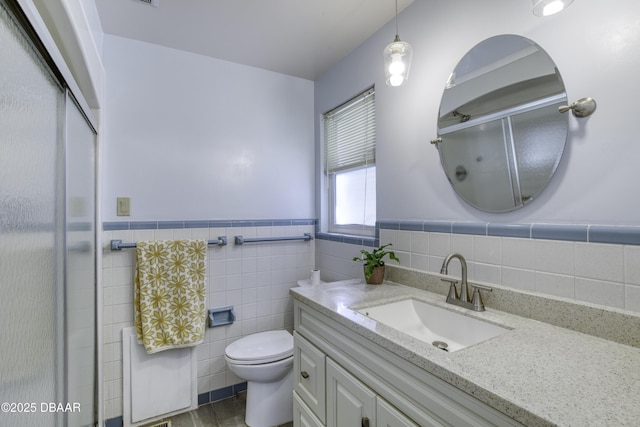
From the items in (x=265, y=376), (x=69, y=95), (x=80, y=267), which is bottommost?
(x=265, y=376)

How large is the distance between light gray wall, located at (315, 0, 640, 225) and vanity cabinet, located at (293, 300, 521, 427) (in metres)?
0.69

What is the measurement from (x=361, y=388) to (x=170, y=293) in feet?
4.38

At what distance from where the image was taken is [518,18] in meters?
1.09

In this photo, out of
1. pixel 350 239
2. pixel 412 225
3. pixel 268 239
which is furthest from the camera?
pixel 268 239

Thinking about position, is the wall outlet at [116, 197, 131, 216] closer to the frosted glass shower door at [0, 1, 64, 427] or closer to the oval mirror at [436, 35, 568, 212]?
the frosted glass shower door at [0, 1, 64, 427]

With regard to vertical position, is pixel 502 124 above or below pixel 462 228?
above

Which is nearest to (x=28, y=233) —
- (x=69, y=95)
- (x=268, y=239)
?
(x=69, y=95)

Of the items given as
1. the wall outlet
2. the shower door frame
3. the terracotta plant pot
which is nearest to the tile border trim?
the terracotta plant pot

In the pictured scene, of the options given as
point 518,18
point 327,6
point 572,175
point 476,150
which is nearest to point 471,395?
point 572,175

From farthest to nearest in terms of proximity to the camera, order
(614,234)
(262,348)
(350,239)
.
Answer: (350,239)
(262,348)
(614,234)

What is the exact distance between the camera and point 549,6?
2.83ft

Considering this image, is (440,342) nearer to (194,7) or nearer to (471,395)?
(471,395)

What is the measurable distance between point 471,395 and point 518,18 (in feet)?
4.15

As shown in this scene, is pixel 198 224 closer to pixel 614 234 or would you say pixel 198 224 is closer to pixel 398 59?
pixel 398 59
